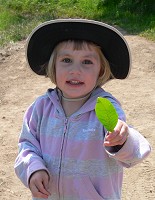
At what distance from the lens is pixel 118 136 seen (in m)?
1.62

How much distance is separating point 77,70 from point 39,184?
20.0 inches

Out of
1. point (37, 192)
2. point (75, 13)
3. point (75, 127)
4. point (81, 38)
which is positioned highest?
point (81, 38)

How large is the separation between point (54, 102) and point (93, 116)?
0.21 meters

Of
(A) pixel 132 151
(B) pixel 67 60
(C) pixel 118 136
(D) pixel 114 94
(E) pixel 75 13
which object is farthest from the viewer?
(E) pixel 75 13

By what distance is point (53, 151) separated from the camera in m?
1.97

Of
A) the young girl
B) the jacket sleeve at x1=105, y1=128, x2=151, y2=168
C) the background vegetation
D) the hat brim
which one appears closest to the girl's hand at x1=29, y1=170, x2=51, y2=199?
the young girl

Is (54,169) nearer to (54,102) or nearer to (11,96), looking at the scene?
(54,102)

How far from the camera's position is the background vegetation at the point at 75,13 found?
8039 mm

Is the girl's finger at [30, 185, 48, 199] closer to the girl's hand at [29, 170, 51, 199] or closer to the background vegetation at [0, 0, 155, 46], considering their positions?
the girl's hand at [29, 170, 51, 199]

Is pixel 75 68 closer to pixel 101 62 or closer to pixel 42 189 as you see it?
pixel 101 62

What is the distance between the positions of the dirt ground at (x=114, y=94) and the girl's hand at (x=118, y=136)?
6.12 ft

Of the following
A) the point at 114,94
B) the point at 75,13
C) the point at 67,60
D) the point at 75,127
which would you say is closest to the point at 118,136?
the point at 75,127

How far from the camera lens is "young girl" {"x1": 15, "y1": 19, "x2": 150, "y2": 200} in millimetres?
1915

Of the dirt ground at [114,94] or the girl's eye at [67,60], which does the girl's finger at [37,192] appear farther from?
the dirt ground at [114,94]
